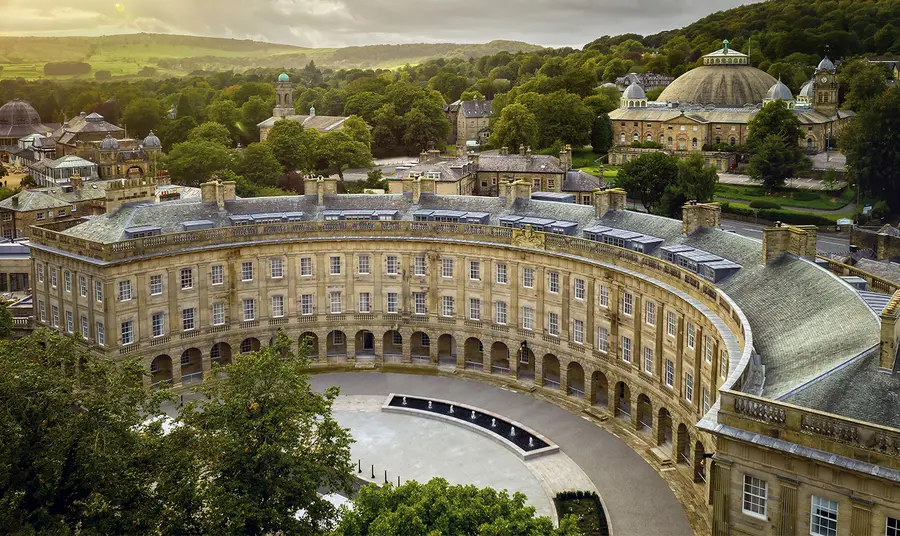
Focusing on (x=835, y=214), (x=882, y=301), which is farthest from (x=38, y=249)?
(x=835, y=214)

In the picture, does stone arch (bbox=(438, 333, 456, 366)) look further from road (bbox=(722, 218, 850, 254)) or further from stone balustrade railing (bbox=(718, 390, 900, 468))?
stone balustrade railing (bbox=(718, 390, 900, 468))

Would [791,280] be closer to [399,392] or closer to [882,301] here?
[882,301]

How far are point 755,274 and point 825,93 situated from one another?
113393 millimetres

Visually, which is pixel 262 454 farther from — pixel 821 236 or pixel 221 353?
pixel 821 236

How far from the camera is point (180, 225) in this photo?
73.6m

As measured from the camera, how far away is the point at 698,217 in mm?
63750

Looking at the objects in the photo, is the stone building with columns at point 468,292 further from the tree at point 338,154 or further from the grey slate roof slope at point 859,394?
the tree at point 338,154

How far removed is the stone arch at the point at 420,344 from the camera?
7906 centimetres

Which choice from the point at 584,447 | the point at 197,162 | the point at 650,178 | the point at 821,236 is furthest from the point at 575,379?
the point at 197,162

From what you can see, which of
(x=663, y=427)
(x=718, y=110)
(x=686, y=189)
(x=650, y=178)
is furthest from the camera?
(x=718, y=110)

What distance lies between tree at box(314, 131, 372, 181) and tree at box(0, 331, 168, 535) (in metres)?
107

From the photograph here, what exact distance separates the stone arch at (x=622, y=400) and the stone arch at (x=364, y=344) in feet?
71.4

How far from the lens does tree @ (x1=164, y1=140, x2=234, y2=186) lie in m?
140

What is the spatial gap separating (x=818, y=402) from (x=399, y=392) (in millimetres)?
41619
